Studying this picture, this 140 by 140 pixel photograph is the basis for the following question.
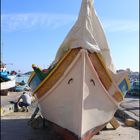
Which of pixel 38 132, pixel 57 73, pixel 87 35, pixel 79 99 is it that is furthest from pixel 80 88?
pixel 38 132

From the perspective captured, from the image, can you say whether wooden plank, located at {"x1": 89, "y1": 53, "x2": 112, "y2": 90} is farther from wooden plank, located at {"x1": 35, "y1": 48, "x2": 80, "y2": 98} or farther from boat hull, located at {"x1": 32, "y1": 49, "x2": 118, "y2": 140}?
wooden plank, located at {"x1": 35, "y1": 48, "x2": 80, "y2": 98}

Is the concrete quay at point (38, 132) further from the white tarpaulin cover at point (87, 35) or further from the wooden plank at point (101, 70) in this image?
the white tarpaulin cover at point (87, 35)

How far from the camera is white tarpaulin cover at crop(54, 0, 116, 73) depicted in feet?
27.3

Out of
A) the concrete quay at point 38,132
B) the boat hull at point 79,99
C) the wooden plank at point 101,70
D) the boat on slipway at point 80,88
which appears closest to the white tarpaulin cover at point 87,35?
the boat on slipway at point 80,88

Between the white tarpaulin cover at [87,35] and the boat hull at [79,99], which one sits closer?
the boat hull at [79,99]

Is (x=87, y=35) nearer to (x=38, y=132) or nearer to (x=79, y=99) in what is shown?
(x=79, y=99)

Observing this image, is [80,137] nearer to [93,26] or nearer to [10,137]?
[10,137]

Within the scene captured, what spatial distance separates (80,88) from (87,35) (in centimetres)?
160

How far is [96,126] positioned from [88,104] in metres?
0.79

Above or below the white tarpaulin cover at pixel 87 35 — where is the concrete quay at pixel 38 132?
below

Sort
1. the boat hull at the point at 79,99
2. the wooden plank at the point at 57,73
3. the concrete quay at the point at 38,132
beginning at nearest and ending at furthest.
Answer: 1. the boat hull at the point at 79,99
2. the wooden plank at the point at 57,73
3. the concrete quay at the point at 38,132

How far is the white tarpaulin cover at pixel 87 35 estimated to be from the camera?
8.32m

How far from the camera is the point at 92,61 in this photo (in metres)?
8.26

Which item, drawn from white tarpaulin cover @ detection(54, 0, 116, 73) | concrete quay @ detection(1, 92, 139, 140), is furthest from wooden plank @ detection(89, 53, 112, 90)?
concrete quay @ detection(1, 92, 139, 140)
